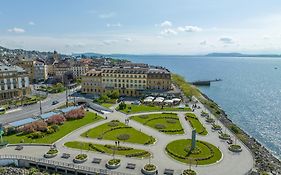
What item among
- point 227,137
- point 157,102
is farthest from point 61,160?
point 157,102

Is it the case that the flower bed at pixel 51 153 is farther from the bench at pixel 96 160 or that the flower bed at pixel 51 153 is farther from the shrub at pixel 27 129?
the shrub at pixel 27 129

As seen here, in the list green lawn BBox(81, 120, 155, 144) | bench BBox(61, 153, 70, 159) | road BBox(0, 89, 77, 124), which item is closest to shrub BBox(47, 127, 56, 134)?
green lawn BBox(81, 120, 155, 144)

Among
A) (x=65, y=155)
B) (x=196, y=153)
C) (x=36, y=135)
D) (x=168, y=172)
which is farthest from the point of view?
(x=36, y=135)

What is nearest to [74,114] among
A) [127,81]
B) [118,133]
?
[118,133]

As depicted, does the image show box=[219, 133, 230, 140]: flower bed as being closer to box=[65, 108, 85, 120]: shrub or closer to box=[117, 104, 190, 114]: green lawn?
box=[117, 104, 190, 114]: green lawn

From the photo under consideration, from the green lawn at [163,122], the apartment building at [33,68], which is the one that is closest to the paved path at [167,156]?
the green lawn at [163,122]

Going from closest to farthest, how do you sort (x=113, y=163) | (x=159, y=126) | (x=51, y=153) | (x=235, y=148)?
(x=113, y=163) < (x=51, y=153) < (x=235, y=148) < (x=159, y=126)

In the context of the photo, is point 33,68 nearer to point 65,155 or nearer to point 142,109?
point 142,109
